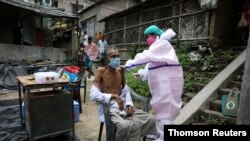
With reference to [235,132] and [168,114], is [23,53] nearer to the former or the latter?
[168,114]

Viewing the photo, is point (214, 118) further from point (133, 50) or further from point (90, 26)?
point (90, 26)

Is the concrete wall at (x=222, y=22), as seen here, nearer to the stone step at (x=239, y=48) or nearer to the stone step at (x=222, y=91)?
the stone step at (x=239, y=48)

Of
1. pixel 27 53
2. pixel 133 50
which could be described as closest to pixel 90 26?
pixel 27 53

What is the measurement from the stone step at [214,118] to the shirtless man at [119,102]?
56.8 inches

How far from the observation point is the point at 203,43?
661 centimetres

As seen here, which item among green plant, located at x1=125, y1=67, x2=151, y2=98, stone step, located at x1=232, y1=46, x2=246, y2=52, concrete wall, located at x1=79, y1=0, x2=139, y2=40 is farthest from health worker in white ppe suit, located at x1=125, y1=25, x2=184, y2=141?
concrete wall, located at x1=79, y1=0, x2=139, y2=40

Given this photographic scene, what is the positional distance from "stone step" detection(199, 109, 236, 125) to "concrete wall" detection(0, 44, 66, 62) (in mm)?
9490

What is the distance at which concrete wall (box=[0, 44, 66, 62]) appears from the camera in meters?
10.2

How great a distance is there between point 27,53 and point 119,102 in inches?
379

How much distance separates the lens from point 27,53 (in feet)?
36.5

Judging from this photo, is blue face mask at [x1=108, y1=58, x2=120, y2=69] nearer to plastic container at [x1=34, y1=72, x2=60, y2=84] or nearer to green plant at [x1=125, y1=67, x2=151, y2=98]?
plastic container at [x1=34, y1=72, x2=60, y2=84]

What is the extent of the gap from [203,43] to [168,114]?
13.8 feet

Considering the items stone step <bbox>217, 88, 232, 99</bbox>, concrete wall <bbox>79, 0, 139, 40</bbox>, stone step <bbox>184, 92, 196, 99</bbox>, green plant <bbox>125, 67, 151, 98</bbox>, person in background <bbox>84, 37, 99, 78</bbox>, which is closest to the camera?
stone step <bbox>217, 88, 232, 99</bbox>

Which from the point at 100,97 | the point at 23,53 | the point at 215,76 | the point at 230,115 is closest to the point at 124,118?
the point at 100,97
